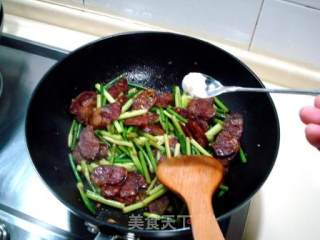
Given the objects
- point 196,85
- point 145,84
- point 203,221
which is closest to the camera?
point 203,221

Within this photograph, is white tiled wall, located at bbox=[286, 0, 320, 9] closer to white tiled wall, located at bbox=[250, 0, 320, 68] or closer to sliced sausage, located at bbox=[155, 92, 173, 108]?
white tiled wall, located at bbox=[250, 0, 320, 68]

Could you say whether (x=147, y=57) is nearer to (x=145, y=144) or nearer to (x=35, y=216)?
(x=145, y=144)

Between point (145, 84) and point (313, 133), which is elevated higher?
point (313, 133)

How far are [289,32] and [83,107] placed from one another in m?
0.49

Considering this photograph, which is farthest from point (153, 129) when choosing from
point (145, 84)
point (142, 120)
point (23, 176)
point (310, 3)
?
point (310, 3)

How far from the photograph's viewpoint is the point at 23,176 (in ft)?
2.68

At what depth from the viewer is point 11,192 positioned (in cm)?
79

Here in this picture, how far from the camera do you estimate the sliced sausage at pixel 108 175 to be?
0.81 metres

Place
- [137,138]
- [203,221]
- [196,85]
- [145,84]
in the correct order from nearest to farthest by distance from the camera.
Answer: [203,221]
[196,85]
[137,138]
[145,84]

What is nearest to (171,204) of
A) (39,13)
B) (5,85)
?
(5,85)

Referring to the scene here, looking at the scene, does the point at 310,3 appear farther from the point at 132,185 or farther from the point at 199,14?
the point at 132,185

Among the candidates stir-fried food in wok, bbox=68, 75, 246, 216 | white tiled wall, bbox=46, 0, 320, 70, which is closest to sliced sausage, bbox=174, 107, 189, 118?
stir-fried food in wok, bbox=68, 75, 246, 216

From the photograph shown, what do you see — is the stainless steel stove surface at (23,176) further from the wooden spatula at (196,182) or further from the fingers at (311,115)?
the fingers at (311,115)

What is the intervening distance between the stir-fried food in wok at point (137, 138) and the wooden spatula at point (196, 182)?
5 cm
